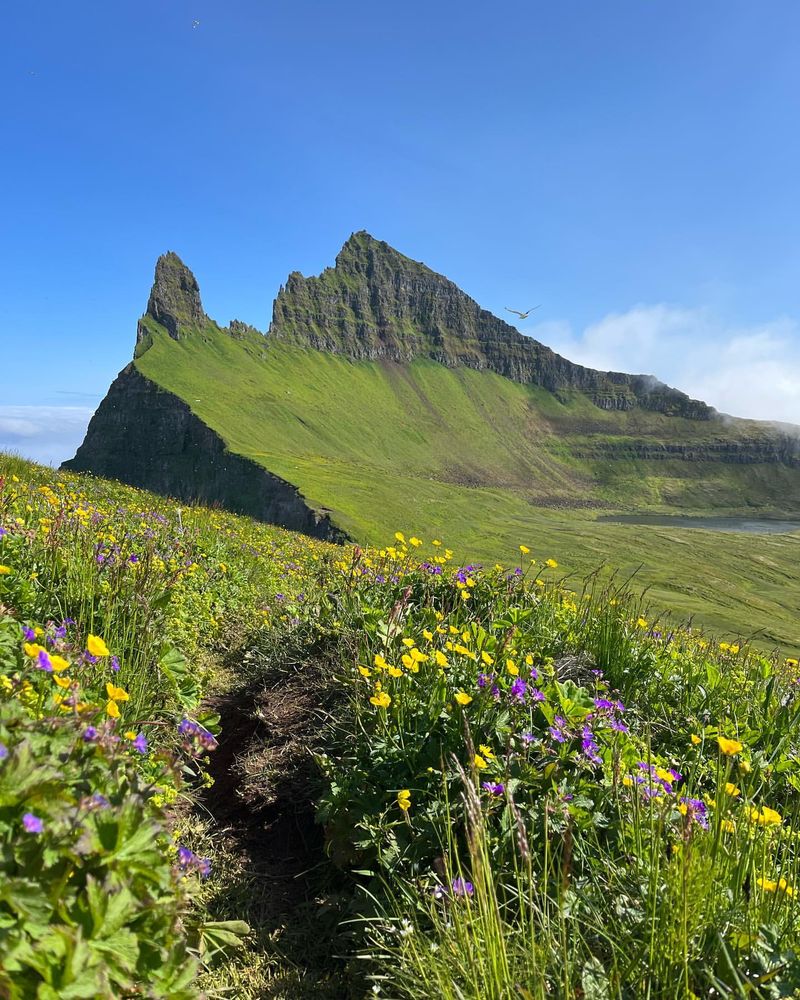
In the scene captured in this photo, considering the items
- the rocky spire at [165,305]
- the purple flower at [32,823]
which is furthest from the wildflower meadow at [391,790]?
the rocky spire at [165,305]

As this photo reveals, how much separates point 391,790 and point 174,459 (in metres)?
133

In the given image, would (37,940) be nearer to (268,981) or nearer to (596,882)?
(268,981)

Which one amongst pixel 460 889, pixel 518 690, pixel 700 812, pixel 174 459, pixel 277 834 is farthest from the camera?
pixel 174 459

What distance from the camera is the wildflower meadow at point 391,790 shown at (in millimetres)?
1773

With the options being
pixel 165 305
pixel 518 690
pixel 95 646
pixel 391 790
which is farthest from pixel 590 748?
pixel 165 305

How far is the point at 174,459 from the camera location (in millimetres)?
126312

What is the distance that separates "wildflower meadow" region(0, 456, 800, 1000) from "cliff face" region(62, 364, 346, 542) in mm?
65975

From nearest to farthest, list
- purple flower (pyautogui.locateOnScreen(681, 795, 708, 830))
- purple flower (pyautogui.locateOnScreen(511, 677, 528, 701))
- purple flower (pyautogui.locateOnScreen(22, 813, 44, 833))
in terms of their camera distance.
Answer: purple flower (pyautogui.locateOnScreen(22, 813, 44, 833))
purple flower (pyautogui.locateOnScreen(681, 795, 708, 830))
purple flower (pyautogui.locateOnScreen(511, 677, 528, 701))

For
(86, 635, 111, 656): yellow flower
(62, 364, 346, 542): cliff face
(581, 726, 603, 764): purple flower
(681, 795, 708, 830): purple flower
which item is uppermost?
(62, 364, 346, 542): cliff face

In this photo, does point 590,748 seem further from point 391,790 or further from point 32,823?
point 32,823

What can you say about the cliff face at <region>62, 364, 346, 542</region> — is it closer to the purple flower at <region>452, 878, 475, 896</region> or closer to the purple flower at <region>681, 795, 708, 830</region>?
the purple flower at <region>681, 795, 708, 830</region>

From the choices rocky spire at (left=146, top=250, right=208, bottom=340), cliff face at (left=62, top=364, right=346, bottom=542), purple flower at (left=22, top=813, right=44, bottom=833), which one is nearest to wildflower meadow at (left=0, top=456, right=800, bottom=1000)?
purple flower at (left=22, top=813, right=44, bottom=833)

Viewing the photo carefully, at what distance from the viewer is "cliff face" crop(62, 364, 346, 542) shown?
3391 inches

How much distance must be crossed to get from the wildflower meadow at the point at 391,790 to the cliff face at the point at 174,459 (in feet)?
216
